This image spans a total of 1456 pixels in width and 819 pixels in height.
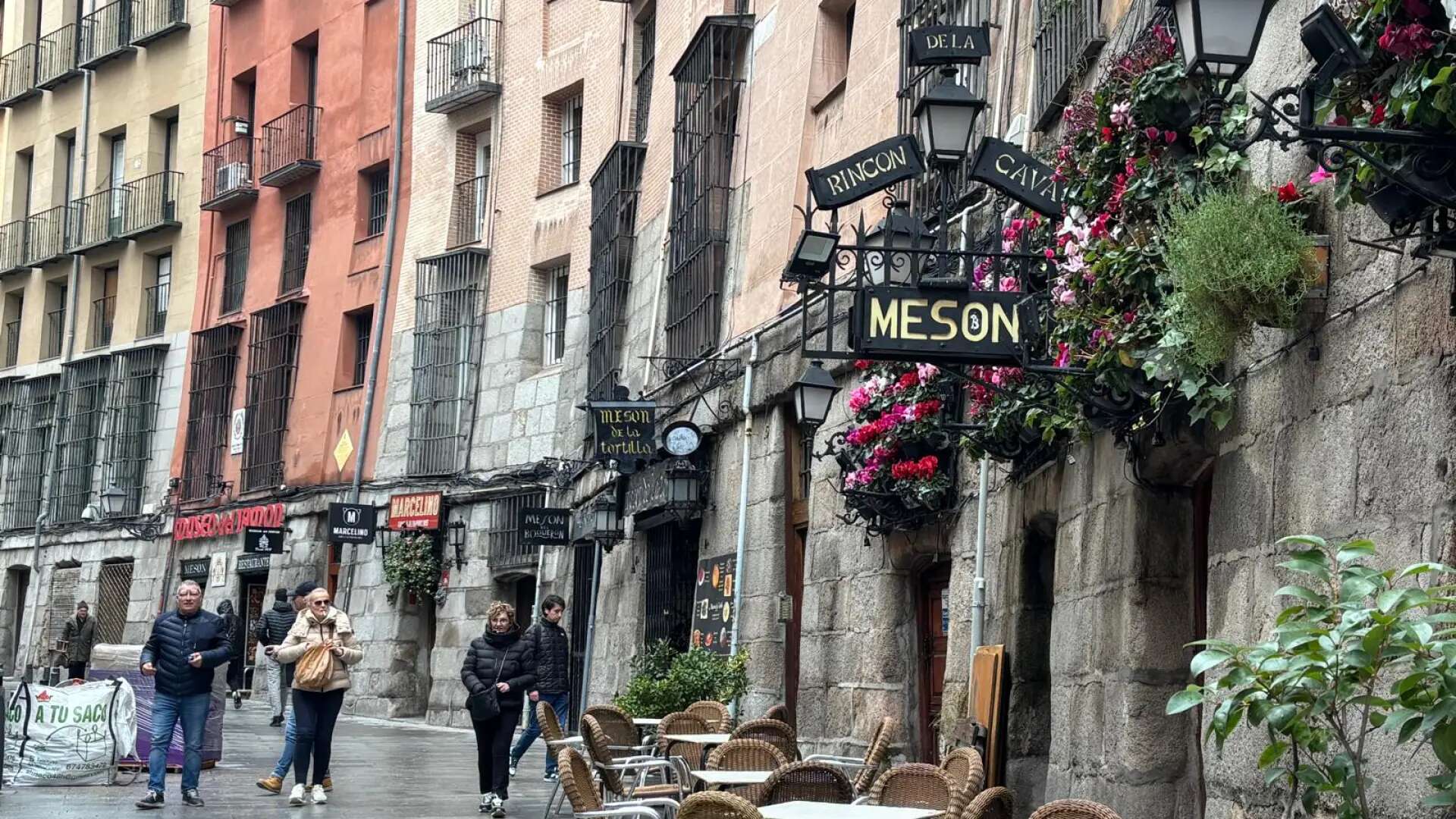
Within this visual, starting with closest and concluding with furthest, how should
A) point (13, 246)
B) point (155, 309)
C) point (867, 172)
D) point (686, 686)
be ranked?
point (867, 172)
point (686, 686)
point (155, 309)
point (13, 246)

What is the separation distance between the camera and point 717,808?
6.07 meters

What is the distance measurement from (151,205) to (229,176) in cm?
295

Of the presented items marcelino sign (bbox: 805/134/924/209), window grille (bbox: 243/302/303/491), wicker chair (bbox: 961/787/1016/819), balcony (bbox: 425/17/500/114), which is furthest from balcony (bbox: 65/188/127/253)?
wicker chair (bbox: 961/787/1016/819)

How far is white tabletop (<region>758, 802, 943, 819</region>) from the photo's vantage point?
268 inches

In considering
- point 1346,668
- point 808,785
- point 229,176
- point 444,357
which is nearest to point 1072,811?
point 1346,668

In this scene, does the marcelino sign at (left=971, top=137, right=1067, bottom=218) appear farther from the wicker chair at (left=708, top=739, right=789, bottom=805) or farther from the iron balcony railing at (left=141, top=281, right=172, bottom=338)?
the iron balcony railing at (left=141, top=281, right=172, bottom=338)

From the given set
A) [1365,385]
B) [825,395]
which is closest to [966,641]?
[825,395]

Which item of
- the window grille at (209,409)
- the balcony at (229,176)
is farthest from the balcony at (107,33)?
the window grille at (209,409)

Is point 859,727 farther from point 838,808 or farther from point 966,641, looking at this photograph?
point 838,808

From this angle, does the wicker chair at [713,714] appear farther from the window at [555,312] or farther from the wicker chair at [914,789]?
the window at [555,312]

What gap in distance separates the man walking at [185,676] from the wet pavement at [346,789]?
36cm

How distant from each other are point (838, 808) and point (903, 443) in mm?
4555

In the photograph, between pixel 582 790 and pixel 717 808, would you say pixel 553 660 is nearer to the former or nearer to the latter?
pixel 582 790

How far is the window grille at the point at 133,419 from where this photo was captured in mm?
32281
